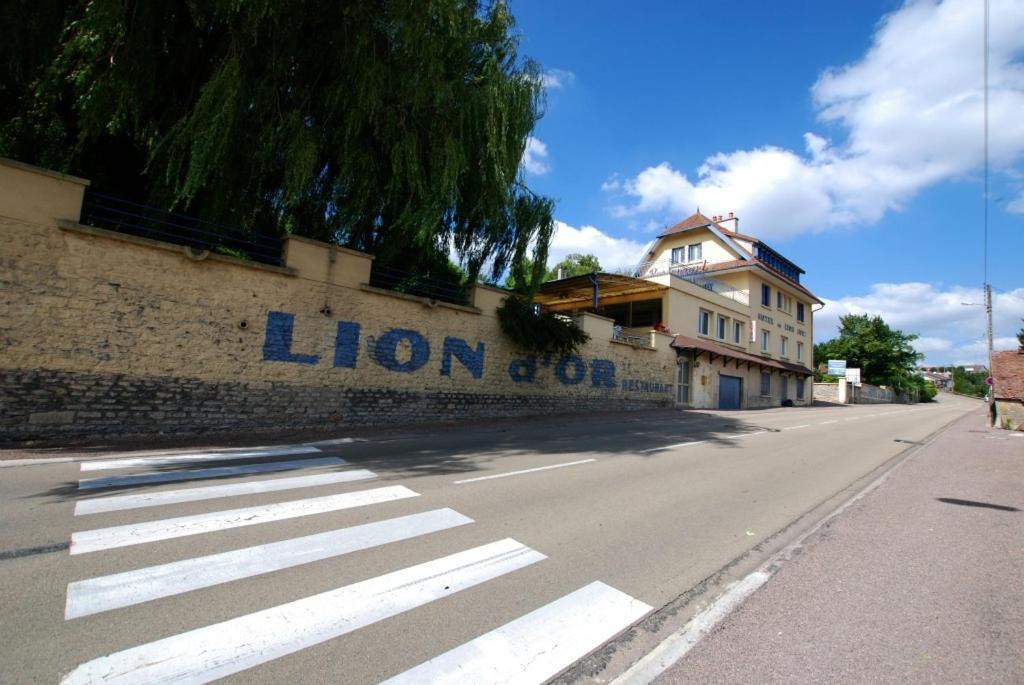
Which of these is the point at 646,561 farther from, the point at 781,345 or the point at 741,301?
the point at 781,345

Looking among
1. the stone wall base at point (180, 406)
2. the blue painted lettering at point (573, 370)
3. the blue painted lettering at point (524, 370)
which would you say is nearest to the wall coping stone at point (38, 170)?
the stone wall base at point (180, 406)

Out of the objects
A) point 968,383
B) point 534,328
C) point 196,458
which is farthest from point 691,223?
point 968,383

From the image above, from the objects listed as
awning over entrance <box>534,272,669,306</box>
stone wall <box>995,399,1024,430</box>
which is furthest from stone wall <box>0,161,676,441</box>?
stone wall <box>995,399,1024,430</box>

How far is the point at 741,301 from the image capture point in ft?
105

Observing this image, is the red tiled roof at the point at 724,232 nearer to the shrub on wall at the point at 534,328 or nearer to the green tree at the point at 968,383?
the shrub on wall at the point at 534,328

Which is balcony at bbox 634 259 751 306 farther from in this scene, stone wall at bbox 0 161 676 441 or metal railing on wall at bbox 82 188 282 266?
metal railing on wall at bbox 82 188 282 266

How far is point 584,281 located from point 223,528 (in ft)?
65.2

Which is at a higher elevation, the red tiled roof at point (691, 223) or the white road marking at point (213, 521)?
the red tiled roof at point (691, 223)

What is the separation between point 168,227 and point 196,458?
220 inches

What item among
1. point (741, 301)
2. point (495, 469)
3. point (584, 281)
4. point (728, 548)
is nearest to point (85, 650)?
point (728, 548)

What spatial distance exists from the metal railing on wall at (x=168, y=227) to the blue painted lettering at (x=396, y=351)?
3.32 metres

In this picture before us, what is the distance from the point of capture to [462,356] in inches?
607

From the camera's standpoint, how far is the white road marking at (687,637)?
276 centimetres

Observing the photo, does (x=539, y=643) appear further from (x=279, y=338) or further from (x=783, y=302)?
(x=783, y=302)
